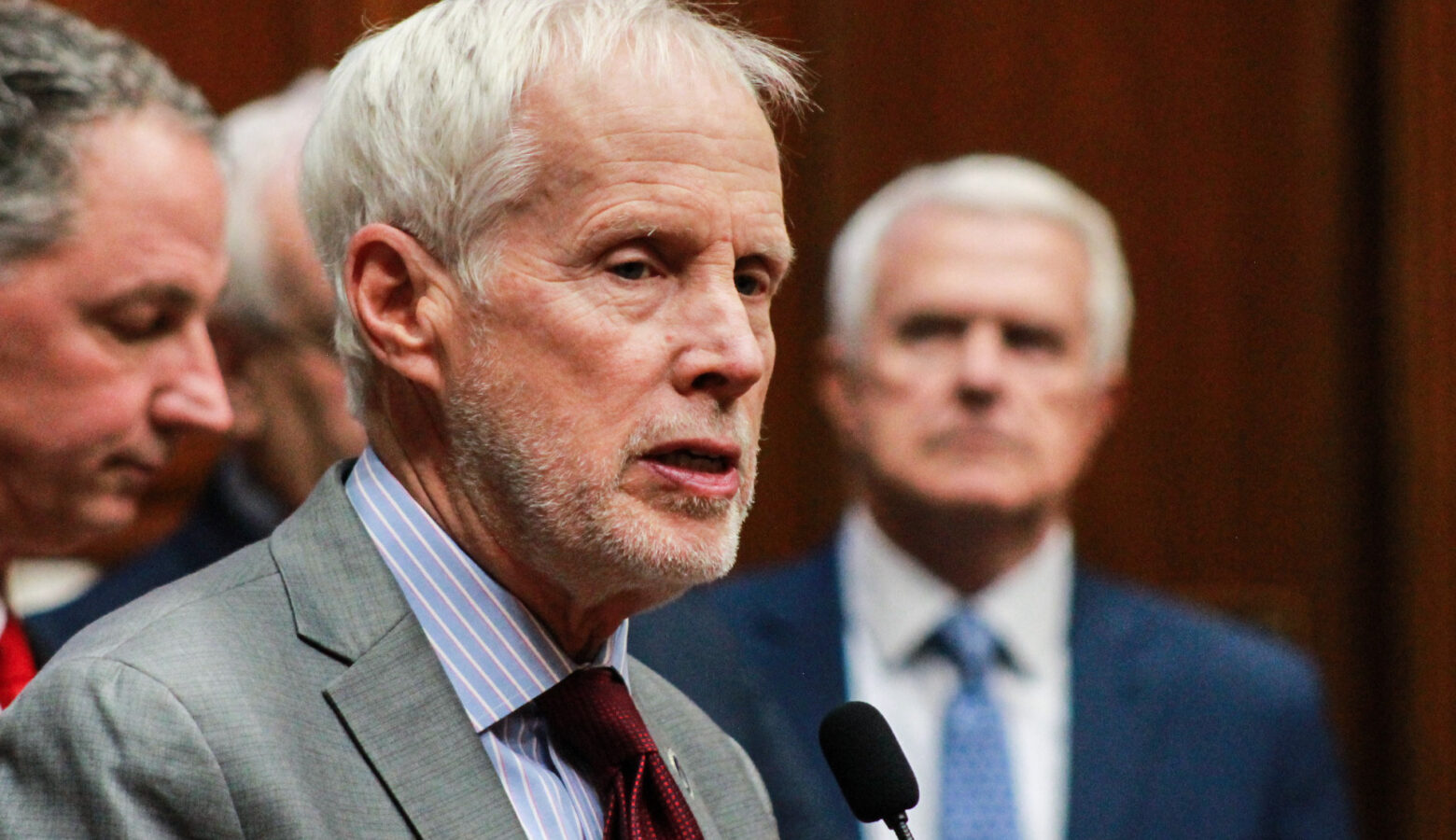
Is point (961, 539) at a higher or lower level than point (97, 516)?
lower

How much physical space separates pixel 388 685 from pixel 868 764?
1.40 feet

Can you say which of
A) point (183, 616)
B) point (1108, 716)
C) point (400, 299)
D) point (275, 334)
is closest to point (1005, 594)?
point (1108, 716)

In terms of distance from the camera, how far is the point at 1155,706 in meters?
3.38

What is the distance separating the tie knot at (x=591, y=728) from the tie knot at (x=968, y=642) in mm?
1819

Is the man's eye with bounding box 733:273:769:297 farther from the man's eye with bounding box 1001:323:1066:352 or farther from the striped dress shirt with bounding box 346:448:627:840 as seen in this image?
the man's eye with bounding box 1001:323:1066:352

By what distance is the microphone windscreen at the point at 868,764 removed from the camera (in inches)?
65.5

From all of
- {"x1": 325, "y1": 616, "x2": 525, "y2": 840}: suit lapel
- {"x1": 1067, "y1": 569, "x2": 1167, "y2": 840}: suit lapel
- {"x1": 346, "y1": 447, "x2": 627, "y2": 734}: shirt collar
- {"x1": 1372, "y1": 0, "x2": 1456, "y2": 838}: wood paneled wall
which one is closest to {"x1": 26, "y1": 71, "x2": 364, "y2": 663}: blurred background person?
{"x1": 1067, "y1": 569, "x2": 1167, "y2": 840}: suit lapel

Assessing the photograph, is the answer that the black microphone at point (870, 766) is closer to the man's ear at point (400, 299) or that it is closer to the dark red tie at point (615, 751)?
the dark red tie at point (615, 751)

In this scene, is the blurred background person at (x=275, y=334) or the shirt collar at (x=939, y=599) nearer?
the blurred background person at (x=275, y=334)

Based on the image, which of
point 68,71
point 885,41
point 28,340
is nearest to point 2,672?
point 28,340

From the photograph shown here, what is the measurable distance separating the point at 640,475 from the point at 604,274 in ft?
0.60

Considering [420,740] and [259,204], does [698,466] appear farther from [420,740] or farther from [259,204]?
[259,204]

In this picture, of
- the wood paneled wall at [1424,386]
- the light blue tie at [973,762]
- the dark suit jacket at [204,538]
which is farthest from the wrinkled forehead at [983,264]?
the dark suit jacket at [204,538]

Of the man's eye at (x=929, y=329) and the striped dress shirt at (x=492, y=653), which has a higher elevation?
the striped dress shirt at (x=492, y=653)
